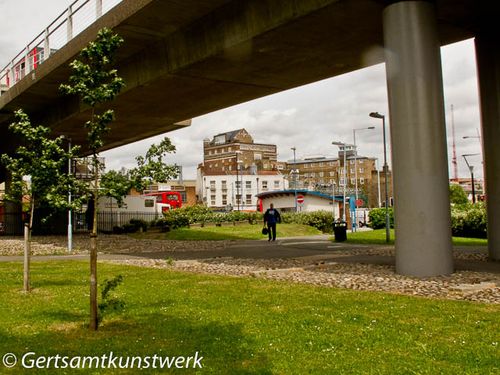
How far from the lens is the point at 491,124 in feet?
47.8

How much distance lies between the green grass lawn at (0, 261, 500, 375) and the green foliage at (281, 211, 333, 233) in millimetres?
35135

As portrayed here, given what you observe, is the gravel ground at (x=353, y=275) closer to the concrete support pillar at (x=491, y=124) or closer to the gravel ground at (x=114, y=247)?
the concrete support pillar at (x=491, y=124)

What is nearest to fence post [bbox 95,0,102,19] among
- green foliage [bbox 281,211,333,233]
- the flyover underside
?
the flyover underside

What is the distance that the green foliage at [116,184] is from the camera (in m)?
7.04

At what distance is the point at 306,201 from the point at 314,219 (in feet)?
49.0

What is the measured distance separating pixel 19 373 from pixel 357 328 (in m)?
3.83

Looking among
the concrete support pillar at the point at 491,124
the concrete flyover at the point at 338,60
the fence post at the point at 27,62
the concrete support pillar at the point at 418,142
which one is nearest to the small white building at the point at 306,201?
the fence post at the point at 27,62

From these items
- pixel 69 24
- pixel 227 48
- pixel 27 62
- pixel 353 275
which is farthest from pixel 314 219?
pixel 353 275

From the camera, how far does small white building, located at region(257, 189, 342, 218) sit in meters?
60.0

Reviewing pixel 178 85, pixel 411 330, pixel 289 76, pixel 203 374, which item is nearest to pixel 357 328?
pixel 411 330

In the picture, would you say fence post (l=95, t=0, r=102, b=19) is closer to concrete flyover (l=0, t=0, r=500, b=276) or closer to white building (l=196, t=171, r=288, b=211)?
concrete flyover (l=0, t=0, r=500, b=276)

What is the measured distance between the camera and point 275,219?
2792 cm

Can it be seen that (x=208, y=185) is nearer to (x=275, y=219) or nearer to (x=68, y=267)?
(x=275, y=219)

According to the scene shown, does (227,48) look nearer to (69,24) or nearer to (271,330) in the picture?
(69,24)
